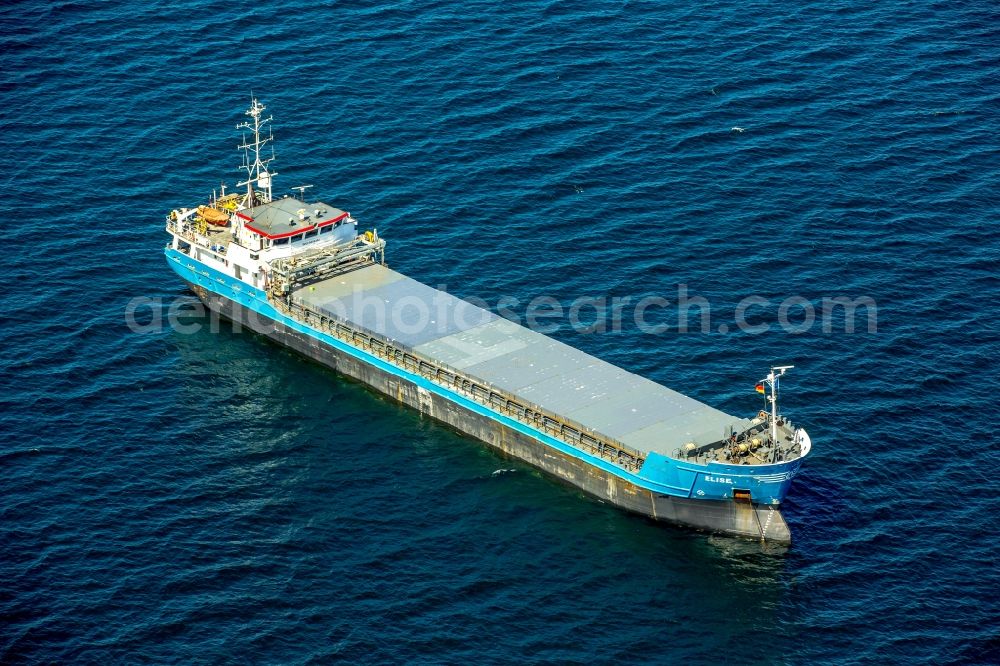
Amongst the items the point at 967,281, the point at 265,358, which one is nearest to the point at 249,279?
the point at 265,358

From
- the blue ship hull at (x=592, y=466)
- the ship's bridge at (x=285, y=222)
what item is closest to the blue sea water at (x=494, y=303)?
the blue ship hull at (x=592, y=466)

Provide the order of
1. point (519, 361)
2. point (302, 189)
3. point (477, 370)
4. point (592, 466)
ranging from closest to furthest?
point (592, 466) → point (477, 370) → point (519, 361) → point (302, 189)

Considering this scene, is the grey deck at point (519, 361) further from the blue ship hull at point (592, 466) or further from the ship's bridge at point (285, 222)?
the ship's bridge at point (285, 222)

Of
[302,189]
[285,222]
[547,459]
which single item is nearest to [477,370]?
[547,459]

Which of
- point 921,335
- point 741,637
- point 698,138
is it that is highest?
point 698,138

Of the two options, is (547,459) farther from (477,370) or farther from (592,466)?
(477,370)

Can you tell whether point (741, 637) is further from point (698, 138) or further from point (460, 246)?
point (698, 138)

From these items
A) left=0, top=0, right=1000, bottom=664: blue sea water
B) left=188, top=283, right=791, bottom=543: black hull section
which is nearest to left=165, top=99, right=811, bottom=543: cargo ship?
left=188, top=283, right=791, bottom=543: black hull section
